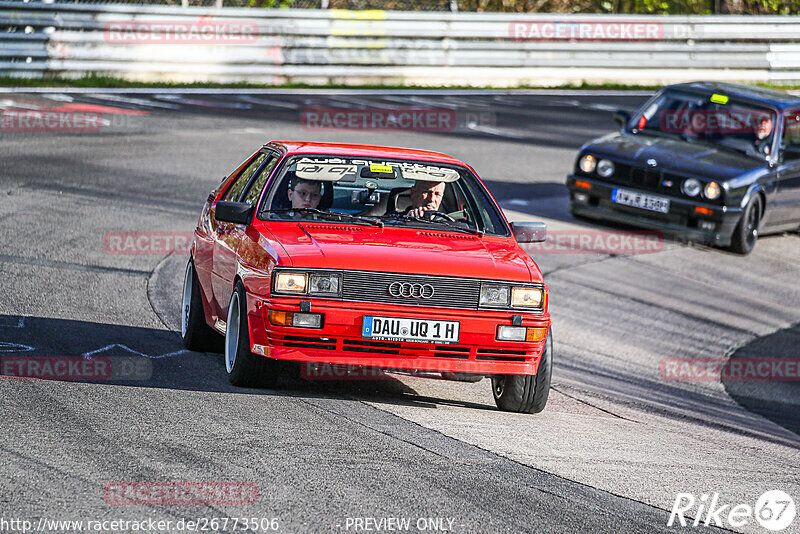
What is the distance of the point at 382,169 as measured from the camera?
7988 millimetres

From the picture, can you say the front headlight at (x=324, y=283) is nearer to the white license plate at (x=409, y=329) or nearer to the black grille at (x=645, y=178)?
the white license plate at (x=409, y=329)

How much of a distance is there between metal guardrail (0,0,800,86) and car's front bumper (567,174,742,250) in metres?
10.0

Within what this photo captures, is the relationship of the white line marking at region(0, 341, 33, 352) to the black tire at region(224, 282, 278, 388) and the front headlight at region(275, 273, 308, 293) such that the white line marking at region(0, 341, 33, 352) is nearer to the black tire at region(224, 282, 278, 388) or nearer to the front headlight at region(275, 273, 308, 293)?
the black tire at region(224, 282, 278, 388)

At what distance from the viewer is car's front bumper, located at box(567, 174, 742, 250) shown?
1376 centimetres

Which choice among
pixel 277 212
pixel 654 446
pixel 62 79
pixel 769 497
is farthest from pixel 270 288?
pixel 62 79

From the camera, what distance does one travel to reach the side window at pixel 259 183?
25.9 ft

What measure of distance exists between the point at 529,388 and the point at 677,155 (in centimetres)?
754

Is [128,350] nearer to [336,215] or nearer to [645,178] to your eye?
[336,215]

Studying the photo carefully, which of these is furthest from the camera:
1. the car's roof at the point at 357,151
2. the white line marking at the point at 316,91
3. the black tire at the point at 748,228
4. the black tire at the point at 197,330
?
the white line marking at the point at 316,91

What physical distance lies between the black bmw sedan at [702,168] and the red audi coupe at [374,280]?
20.7 ft

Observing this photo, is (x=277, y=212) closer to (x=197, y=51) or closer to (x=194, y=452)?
(x=194, y=452)

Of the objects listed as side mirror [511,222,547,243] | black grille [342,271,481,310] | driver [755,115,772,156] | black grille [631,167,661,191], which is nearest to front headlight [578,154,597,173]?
black grille [631,167,661,191]

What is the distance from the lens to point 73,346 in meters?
7.92

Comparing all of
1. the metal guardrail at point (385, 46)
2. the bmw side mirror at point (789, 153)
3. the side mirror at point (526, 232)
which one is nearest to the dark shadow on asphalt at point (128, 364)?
the side mirror at point (526, 232)
